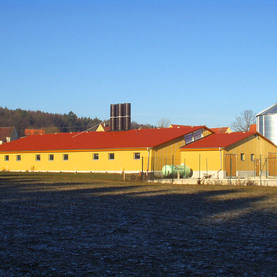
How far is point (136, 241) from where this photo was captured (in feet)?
24.5

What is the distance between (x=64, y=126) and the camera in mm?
144625

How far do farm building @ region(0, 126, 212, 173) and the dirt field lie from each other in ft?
80.3

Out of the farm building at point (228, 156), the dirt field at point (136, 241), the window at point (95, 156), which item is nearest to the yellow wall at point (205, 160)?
the farm building at point (228, 156)

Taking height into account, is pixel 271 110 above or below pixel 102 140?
above

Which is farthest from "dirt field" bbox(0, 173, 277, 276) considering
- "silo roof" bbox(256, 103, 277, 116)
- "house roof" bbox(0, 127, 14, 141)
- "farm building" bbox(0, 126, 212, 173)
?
"house roof" bbox(0, 127, 14, 141)

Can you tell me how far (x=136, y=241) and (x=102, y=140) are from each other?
122ft

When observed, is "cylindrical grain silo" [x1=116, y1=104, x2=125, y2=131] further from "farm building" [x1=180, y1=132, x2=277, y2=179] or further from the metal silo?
the metal silo

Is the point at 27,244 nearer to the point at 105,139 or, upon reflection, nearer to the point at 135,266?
the point at 135,266

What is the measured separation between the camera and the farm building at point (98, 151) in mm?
39781

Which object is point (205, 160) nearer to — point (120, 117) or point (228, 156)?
point (228, 156)

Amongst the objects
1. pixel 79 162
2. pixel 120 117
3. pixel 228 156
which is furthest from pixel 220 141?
pixel 79 162

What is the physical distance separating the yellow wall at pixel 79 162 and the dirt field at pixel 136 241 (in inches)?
1067

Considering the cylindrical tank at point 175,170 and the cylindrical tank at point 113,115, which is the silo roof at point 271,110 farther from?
the cylindrical tank at point 175,170

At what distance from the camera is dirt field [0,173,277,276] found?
562 centimetres
